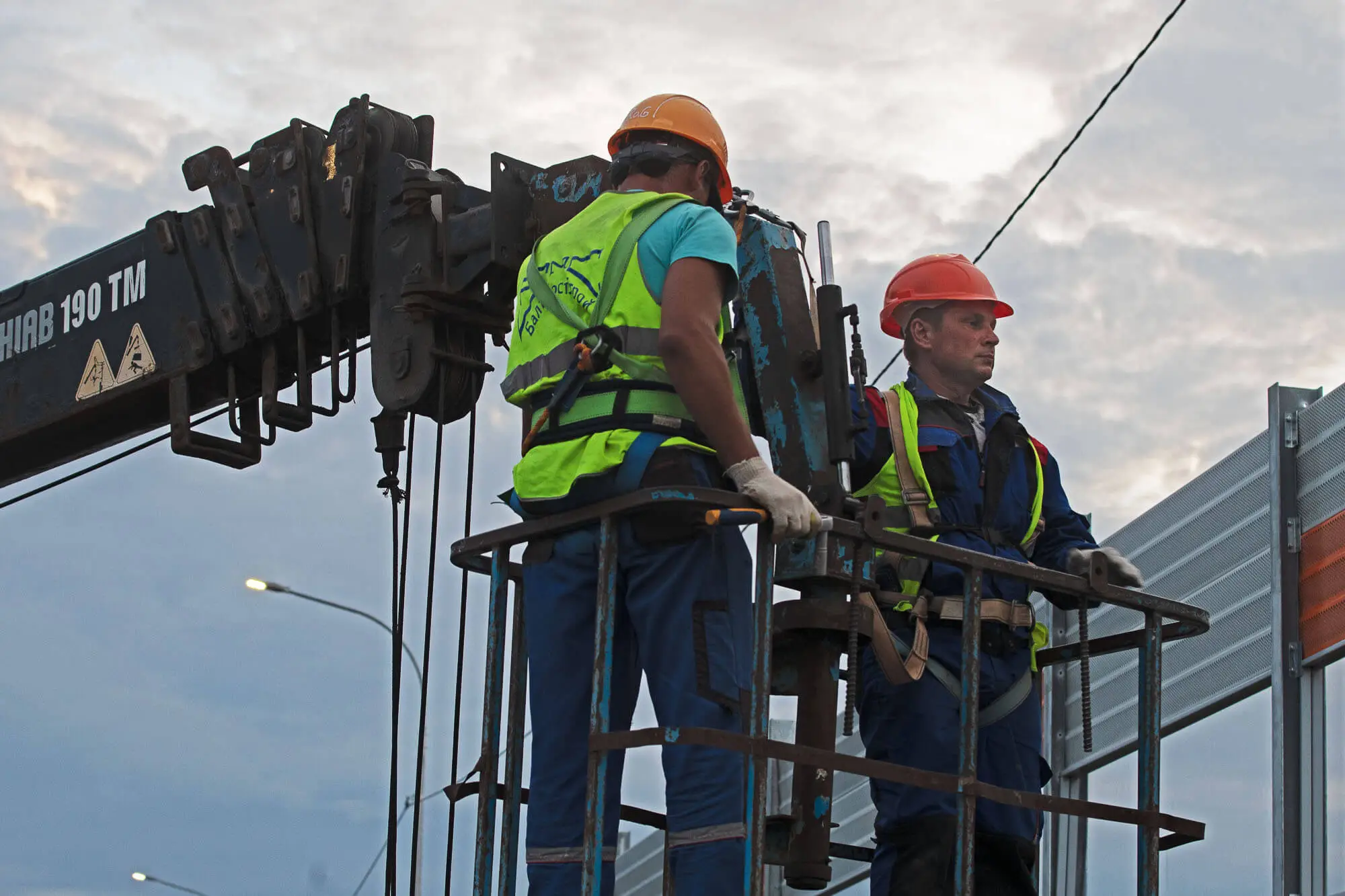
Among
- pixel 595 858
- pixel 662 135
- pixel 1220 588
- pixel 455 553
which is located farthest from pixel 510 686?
pixel 1220 588

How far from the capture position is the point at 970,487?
5.50 m

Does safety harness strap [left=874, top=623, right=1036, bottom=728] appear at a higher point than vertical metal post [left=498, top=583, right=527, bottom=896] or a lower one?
higher

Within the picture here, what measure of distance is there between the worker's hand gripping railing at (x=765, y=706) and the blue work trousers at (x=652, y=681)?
78 millimetres

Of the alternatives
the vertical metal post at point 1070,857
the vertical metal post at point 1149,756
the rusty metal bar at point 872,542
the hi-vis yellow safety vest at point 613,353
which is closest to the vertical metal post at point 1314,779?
the vertical metal post at point 1070,857

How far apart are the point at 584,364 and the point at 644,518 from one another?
0.40 m

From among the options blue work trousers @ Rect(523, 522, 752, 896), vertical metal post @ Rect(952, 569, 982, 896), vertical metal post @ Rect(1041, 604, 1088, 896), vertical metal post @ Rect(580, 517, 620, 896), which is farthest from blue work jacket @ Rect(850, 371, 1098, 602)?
vertical metal post @ Rect(1041, 604, 1088, 896)

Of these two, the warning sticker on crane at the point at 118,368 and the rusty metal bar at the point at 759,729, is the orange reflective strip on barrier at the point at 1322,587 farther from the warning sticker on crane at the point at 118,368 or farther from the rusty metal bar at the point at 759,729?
the warning sticker on crane at the point at 118,368

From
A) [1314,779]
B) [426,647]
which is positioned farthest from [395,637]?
[1314,779]

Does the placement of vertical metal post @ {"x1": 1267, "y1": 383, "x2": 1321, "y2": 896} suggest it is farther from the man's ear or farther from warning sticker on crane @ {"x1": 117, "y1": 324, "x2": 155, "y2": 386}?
warning sticker on crane @ {"x1": 117, "y1": 324, "x2": 155, "y2": 386}

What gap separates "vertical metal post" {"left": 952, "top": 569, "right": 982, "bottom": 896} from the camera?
4164 mm

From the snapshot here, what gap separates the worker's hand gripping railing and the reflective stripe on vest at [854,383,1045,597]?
0.47 meters

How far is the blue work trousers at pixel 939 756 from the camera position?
5.05 meters

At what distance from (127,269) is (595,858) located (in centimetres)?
358

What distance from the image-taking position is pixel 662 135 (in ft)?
15.6
